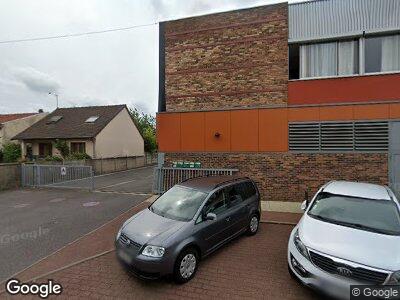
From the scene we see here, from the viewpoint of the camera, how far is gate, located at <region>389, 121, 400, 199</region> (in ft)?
28.3

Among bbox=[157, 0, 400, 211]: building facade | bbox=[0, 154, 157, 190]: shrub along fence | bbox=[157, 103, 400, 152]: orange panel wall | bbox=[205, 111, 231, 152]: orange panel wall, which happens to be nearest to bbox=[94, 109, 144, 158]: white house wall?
bbox=[0, 154, 157, 190]: shrub along fence

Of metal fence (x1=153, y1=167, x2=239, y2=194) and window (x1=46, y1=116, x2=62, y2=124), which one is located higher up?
window (x1=46, y1=116, x2=62, y2=124)

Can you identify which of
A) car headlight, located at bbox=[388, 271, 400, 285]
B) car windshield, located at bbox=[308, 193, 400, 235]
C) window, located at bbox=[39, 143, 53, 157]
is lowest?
car headlight, located at bbox=[388, 271, 400, 285]

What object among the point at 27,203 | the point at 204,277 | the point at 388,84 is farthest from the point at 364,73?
the point at 27,203

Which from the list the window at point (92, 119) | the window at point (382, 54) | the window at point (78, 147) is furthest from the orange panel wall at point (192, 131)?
the window at point (92, 119)

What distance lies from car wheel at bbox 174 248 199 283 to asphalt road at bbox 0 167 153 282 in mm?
3012

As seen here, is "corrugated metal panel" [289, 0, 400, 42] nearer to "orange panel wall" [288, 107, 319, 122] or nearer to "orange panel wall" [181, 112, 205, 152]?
"orange panel wall" [288, 107, 319, 122]

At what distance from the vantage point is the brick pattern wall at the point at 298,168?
8859mm

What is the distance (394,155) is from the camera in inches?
Result: 342

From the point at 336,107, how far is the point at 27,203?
39.1 ft

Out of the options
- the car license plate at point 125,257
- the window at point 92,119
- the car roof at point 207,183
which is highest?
the window at point 92,119

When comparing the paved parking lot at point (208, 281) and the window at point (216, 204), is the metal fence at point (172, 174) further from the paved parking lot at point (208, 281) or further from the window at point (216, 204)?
the paved parking lot at point (208, 281)

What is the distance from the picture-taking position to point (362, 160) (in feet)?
29.2

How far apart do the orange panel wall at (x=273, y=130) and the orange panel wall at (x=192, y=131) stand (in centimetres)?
227
